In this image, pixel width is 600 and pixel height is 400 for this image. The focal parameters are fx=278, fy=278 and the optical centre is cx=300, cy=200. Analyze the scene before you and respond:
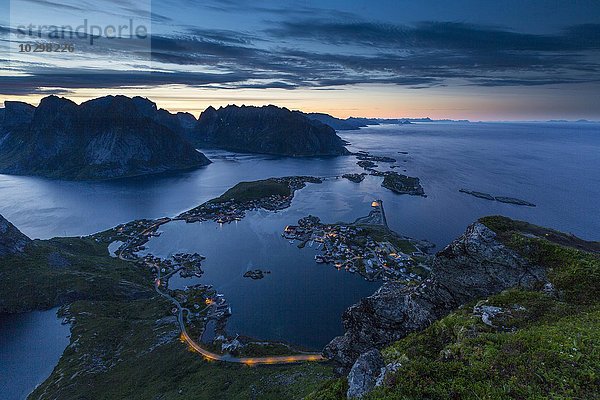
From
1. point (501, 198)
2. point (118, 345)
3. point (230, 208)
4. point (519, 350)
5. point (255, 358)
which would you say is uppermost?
point (519, 350)

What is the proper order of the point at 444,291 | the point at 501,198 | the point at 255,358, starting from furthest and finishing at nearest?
the point at 501,198, the point at 255,358, the point at 444,291

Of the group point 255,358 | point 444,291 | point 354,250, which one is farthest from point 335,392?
point 354,250

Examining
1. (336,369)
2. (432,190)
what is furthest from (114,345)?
(432,190)

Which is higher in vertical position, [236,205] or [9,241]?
[9,241]

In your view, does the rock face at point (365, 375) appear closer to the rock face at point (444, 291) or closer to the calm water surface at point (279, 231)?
the rock face at point (444, 291)

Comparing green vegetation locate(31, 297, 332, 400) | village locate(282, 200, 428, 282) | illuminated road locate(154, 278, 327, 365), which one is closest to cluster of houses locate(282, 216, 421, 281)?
village locate(282, 200, 428, 282)

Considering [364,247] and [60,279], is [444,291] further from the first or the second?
[60,279]
